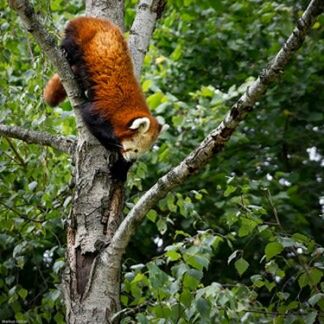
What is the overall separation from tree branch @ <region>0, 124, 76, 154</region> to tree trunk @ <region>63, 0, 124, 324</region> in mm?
64

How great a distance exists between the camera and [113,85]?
352 cm

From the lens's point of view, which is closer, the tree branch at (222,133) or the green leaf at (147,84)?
the tree branch at (222,133)

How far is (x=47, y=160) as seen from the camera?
3709 mm

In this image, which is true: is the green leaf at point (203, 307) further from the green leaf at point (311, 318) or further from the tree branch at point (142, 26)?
the tree branch at point (142, 26)

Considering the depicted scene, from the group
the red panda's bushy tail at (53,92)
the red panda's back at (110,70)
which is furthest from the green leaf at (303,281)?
the red panda's bushy tail at (53,92)

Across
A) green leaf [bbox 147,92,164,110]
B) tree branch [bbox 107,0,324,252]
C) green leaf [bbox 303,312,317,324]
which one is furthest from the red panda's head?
green leaf [bbox 303,312,317,324]

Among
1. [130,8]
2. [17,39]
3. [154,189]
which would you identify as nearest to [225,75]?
[130,8]

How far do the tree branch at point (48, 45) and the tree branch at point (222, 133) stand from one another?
0.67 metres

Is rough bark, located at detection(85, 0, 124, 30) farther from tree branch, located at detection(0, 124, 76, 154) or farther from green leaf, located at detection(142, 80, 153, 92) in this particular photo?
green leaf, located at detection(142, 80, 153, 92)

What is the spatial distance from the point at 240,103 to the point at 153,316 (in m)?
1.03

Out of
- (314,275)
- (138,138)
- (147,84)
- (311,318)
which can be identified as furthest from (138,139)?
(311,318)

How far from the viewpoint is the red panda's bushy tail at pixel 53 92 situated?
3.81 meters

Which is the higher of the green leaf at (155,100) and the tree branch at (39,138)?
the tree branch at (39,138)

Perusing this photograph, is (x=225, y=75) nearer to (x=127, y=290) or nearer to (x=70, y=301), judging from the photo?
(x=127, y=290)
